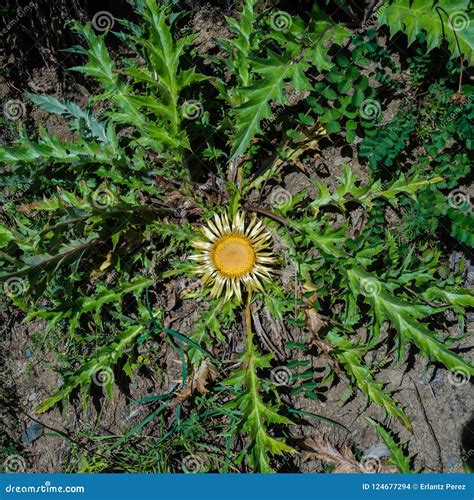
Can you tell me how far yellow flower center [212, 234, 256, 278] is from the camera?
310 centimetres

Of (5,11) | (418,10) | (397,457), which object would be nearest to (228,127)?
(418,10)

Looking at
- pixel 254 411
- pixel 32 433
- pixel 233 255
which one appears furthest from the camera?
pixel 32 433

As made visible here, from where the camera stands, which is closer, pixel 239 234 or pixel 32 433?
pixel 239 234

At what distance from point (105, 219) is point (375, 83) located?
5.93 feet

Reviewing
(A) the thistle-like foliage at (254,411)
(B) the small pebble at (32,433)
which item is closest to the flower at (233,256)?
(A) the thistle-like foliage at (254,411)

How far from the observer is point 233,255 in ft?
10.2

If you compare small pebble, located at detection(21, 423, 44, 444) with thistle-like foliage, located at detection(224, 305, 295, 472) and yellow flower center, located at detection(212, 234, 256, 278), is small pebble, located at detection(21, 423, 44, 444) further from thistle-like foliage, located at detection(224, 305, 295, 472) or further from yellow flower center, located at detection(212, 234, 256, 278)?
yellow flower center, located at detection(212, 234, 256, 278)

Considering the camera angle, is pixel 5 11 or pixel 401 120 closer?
pixel 401 120

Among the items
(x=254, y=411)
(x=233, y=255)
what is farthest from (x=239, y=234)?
(x=254, y=411)

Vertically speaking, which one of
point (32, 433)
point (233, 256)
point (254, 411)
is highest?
point (233, 256)

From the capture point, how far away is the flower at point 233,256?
309 centimetres

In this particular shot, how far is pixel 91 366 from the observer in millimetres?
3084

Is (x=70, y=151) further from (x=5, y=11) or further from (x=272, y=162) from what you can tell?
(x=272, y=162)

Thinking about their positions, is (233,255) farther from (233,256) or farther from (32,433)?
(32,433)
